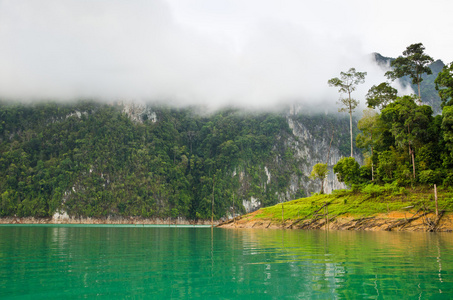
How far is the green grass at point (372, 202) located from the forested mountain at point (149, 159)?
93.5 meters

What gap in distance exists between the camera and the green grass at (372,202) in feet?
143

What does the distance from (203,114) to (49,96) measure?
80.0 meters

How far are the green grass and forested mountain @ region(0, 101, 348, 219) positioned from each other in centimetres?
9347

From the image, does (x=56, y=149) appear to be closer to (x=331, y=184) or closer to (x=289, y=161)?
(x=289, y=161)

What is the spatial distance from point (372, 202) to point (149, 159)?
12331 centimetres

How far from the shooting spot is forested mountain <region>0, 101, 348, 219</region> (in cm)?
13825

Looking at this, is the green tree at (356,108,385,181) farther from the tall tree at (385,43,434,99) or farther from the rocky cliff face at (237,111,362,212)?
the rocky cliff face at (237,111,362,212)

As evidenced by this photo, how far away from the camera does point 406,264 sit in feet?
42.4

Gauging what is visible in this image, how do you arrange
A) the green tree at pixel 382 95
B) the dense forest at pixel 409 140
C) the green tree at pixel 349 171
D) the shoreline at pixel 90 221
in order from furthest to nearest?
1. the shoreline at pixel 90 221
2. the green tree at pixel 382 95
3. the green tree at pixel 349 171
4. the dense forest at pixel 409 140

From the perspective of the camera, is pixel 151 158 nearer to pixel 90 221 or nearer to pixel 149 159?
pixel 149 159

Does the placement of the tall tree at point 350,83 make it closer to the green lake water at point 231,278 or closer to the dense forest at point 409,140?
the dense forest at point 409,140

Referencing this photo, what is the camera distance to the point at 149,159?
15925 cm

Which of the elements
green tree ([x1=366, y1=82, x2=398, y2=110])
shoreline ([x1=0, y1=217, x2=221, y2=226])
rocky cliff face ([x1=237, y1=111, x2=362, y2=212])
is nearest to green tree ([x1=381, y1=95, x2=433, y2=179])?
green tree ([x1=366, y1=82, x2=398, y2=110])

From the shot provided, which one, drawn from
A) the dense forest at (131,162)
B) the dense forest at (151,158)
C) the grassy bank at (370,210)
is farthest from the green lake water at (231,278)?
the dense forest at (131,162)
